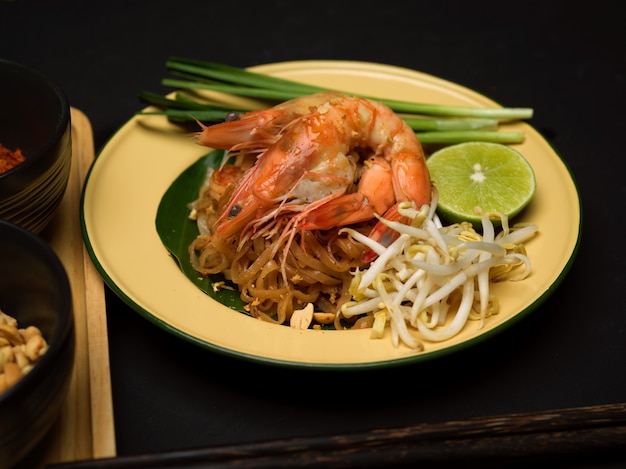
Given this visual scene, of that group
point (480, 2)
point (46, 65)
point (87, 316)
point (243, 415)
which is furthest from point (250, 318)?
point (480, 2)

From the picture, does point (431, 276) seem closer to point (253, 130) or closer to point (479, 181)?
point (479, 181)

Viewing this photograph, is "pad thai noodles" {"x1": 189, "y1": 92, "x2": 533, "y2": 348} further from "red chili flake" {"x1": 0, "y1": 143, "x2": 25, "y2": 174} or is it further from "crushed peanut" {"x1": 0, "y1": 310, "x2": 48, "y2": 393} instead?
"crushed peanut" {"x1": 0, "y1": 310, "x2": 48, "y2": 393}

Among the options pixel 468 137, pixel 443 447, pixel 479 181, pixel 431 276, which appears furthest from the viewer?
pixel 468 137

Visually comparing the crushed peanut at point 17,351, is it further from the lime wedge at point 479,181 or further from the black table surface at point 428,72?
the lime wedge at point 479,181

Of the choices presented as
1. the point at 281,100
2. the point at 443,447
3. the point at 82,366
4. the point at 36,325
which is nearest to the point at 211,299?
the point at 82,366

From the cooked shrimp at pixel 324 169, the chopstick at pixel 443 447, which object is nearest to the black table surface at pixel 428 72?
the chopstick at pixel 443 447

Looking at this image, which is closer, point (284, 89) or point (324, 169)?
point (324, 169)

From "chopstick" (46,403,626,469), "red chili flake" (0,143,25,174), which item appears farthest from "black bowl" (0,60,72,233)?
"chopstick" (46,403,626,469)
